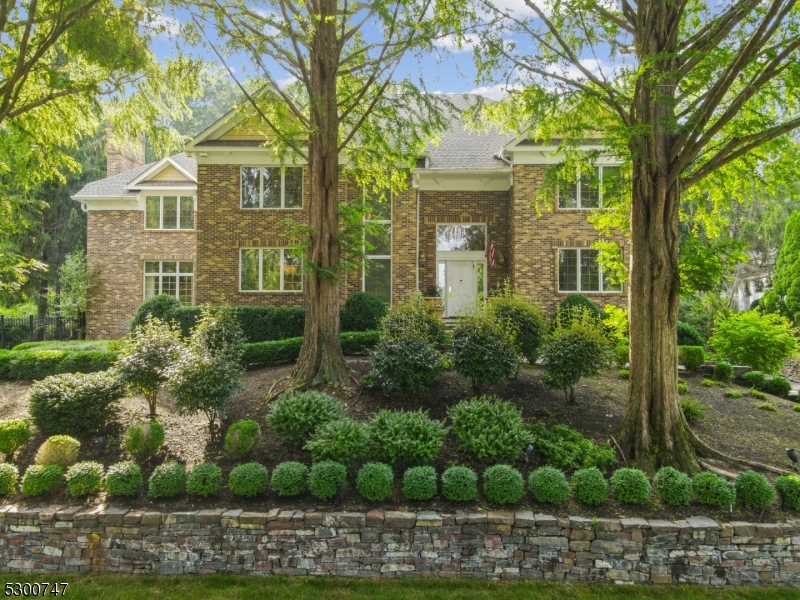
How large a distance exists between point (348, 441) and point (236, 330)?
3673mm

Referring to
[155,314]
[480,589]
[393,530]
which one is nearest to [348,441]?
[393,530]

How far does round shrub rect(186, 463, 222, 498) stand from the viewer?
5.15 m

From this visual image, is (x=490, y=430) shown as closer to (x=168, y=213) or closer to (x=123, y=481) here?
(x=123, y=481)

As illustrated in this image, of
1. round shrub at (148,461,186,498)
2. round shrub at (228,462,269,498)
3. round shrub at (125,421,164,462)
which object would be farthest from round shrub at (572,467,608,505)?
round shrub at (125,421,164,462)

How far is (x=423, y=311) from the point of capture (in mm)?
8195

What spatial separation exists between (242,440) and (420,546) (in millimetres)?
2400

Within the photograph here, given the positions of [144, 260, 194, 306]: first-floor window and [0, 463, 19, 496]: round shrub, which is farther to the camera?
[144, 260, 194, 306]: first-floor window

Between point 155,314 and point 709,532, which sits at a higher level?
point 155,314

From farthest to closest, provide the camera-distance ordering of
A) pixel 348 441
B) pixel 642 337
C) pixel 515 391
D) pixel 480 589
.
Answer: pixel 515 391, pixel 642 337, pixel 348 441, pixel 480 589

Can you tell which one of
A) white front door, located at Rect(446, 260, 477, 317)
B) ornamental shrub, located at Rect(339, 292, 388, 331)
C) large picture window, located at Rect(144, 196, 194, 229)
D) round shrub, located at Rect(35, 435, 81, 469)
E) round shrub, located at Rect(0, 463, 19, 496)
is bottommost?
round shrub, located at Rect(0, 463, 19, 496)

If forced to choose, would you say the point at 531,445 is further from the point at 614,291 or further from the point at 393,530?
the point at 614,291

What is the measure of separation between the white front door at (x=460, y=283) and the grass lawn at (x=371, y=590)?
11.6 metres

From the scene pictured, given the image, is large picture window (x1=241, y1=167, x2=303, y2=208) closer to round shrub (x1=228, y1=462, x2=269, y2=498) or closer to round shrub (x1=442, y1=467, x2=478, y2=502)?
round shrub (x1=228, y1=462, x2=269, y2=498)

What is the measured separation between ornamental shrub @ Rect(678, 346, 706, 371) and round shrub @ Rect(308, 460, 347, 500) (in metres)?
8.17
